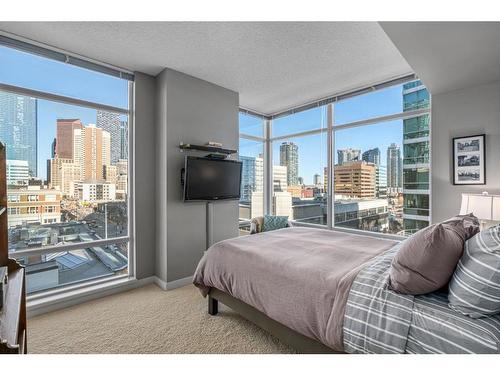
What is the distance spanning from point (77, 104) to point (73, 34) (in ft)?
2.38

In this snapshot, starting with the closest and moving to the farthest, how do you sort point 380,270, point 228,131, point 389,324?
point 389,324 → point 380,270 → point 228,131

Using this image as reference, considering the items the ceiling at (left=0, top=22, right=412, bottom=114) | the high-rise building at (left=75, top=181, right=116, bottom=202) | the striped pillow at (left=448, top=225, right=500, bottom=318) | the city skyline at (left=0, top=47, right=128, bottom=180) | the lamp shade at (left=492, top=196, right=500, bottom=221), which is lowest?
the striped pillow at (left=448, top=225, right=500, bottom=318)

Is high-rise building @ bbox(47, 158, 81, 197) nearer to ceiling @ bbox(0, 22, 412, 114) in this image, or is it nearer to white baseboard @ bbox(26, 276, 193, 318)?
white baseboard @ bbox(26, 276, 193, 318)

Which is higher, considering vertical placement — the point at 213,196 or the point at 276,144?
the point at 276,144

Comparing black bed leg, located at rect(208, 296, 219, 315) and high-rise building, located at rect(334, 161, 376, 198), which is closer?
black bed leg, located at rect(208, 296, 219, 315)

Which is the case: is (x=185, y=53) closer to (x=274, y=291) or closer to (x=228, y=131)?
(x=228, y=131)

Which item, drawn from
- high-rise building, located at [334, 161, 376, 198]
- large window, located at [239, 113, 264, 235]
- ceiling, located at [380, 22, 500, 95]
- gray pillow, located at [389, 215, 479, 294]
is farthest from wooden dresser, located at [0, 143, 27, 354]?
high-rise building, located at [334, 161, 376, 198]

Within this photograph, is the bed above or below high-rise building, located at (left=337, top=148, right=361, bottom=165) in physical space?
below

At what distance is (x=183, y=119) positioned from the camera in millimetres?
3191

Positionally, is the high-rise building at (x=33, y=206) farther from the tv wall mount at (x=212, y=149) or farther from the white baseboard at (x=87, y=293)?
the tv wall mount at (x=212, y=149)

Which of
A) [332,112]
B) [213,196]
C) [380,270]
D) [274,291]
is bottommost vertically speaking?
[274,291]

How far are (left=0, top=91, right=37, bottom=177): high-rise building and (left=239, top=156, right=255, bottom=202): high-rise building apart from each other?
2.94m

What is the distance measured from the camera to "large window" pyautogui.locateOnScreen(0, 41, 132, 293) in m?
2.46
